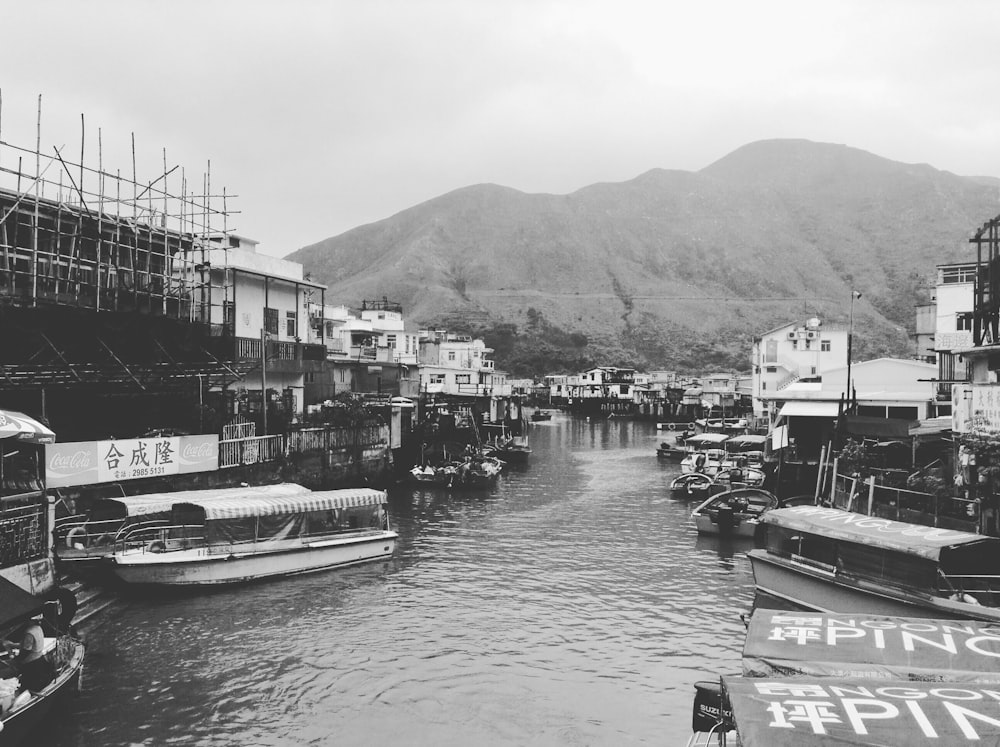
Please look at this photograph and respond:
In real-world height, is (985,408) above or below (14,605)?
above

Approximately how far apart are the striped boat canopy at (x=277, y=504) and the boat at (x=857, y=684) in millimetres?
18433

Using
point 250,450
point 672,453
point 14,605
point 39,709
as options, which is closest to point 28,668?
point 39,709

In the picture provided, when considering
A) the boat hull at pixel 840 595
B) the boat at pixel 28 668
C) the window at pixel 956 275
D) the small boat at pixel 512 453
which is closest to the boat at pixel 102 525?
the boat at pixel 28 668

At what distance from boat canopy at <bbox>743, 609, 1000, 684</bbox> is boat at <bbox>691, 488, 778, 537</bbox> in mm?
22508

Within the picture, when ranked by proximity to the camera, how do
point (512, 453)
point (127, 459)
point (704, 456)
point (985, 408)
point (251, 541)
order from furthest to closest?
point (512, 453), point (704, 456), point (127, 459), point (251, 541), point (985, 408)

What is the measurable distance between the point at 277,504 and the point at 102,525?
576cm

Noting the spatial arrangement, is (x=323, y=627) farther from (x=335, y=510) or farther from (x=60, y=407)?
(x=60, y=407)

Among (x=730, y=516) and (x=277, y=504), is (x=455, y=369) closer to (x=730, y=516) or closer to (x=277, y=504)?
(x=730, y=516)

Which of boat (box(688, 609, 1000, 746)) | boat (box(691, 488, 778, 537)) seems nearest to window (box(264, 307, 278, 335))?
boat (box(691, 488, 778, 537))

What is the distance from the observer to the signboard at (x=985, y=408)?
25.6 meters

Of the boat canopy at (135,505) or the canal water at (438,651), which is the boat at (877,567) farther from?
the boat canopy at (135,505)

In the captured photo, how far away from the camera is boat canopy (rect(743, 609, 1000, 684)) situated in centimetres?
1184

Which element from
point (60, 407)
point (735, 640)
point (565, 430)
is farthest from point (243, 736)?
point (565, 430)

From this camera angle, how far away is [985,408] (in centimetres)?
2620
